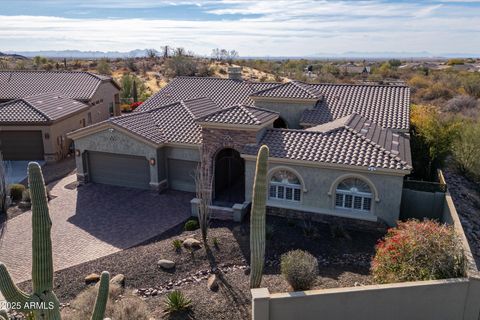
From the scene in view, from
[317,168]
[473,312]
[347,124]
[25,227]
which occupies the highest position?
[347,124]

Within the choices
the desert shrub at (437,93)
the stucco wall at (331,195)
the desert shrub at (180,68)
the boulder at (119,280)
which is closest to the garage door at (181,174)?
the stucco wall at (331,195)

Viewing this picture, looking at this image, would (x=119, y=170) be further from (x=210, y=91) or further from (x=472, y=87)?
(x=472, y=87)

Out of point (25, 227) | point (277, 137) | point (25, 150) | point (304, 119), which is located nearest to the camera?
point (25, 227)

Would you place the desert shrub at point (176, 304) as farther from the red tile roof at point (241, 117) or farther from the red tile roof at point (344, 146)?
the red tile roof at point (241, 117)

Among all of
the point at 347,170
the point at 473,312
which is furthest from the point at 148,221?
the point at 473,312

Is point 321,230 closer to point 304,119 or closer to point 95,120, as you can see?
point 304,119

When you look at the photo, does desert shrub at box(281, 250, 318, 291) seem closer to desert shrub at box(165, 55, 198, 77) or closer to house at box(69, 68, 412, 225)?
house at box(69, 68, 412, 225)
